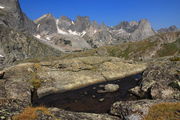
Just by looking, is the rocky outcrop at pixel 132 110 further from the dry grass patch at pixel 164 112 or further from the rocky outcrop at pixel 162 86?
the rocky outcrop at pixel 162 86

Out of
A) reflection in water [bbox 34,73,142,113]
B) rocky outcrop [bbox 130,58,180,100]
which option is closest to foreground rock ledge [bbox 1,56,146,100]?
reflection in water [bbox 34,73,142,113]

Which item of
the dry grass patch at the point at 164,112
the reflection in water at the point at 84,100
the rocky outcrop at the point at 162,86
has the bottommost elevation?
the reflection in water at the point at 84,100

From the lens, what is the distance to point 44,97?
163ft

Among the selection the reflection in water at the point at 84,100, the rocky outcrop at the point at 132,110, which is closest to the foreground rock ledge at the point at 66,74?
the reflection in water at the point at 84,100

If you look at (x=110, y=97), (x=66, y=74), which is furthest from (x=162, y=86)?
(x=66, y=74)

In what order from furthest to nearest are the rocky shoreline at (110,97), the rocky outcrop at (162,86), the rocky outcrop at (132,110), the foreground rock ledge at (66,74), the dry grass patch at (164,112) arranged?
1. the foreground rock ledge at (66,74)
2. the rocky outcrop at (162,86)
3. the rocky shoreline at (110,97)
4. the rocky outcrop at (132,110)
5. the dry grass patch at (164,112)

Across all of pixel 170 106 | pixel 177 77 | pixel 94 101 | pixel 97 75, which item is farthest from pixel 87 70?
pixel 170 106

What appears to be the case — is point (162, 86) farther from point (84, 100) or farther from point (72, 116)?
point (72, 116)

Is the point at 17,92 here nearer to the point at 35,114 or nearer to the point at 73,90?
the point at 73,90

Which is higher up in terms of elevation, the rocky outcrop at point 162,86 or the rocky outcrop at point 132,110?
the rocky outcrop at point 162,86

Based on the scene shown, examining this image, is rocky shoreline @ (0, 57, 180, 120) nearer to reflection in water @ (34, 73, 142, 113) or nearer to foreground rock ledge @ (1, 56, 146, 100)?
reflection in water @ (34, 73, 142, 113)

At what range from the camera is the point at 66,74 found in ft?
212

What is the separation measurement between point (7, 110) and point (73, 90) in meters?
37.5

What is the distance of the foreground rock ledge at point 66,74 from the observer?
4909cm
